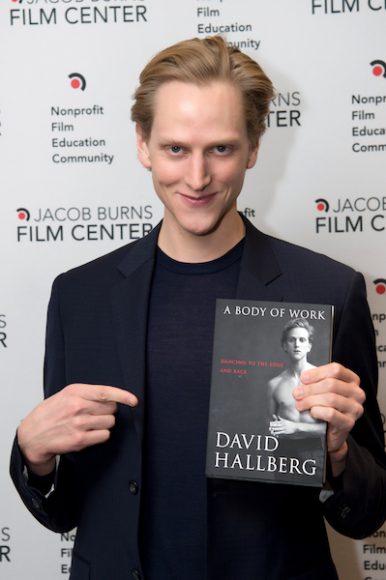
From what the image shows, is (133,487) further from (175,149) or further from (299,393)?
(175,149)

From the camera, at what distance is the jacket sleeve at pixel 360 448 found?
54.8 inches

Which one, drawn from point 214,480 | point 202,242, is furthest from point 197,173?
point 214,480

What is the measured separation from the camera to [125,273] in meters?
1.58

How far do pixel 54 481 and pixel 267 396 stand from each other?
0.48 metres

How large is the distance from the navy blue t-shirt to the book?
15 cm

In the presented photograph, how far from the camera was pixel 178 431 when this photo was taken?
1442mm

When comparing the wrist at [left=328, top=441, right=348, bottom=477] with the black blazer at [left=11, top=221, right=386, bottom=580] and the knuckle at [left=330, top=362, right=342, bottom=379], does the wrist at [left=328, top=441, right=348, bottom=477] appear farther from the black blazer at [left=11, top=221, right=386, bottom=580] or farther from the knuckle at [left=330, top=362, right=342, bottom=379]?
the knuckle at [left=330, top=362, right=342, bottom=379]

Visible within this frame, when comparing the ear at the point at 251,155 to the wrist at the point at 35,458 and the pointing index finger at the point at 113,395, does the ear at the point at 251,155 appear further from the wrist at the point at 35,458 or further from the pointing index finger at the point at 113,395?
the wrist at the point at 35,458

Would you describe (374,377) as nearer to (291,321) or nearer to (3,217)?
(291,321)

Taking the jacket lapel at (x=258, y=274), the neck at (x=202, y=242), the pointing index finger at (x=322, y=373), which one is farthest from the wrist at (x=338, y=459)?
the neck at (x=202, y=242)

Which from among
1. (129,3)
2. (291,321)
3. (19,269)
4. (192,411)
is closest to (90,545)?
(192,411)

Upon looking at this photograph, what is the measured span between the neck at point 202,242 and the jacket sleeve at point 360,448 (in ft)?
0.82

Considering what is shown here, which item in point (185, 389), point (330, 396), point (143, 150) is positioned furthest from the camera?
point (143, 150)

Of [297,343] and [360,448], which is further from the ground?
[297,343]
